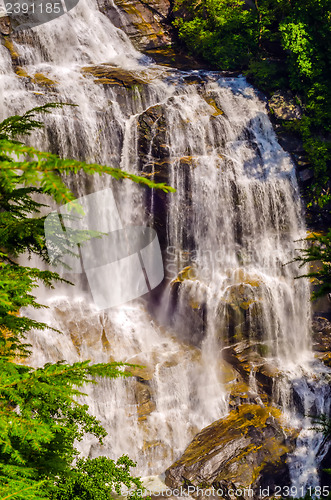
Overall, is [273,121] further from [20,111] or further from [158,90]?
[20,111]

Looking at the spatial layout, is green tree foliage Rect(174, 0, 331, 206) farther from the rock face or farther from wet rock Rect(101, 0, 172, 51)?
the rock face

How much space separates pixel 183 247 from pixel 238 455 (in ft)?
26.0

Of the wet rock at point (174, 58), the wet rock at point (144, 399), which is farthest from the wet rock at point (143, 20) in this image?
the wet rock at point (144, 399)

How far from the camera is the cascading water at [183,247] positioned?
13.6 m

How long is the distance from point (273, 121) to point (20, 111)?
10.7 metres

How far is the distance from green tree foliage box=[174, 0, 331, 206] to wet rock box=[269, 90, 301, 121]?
0.38m

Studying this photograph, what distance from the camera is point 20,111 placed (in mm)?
16422

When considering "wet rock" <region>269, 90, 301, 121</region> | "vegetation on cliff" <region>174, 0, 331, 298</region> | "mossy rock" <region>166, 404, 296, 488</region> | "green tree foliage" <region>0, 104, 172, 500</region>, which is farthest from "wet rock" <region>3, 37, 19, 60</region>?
"mossy rock" <region>166, 404, 296, 488</region>

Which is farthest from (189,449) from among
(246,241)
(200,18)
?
(200,18)

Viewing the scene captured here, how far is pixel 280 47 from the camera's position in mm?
21219

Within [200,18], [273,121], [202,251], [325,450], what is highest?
[200,18]

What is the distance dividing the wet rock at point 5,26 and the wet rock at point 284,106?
1272cm

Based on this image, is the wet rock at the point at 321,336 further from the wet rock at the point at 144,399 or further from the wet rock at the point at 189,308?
the wet rock at the point at 144,399

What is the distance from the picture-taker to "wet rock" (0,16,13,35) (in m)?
20.0
